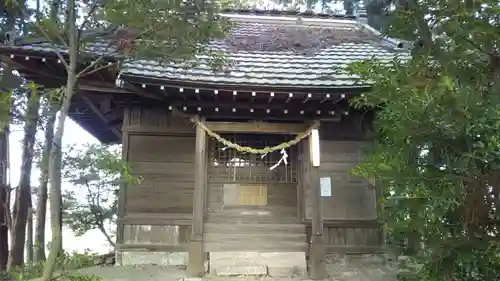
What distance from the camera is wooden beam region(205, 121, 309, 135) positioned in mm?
6633

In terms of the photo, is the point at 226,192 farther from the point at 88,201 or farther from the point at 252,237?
the point at 88,201

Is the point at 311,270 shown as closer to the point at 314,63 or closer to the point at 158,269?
the point at 158,269

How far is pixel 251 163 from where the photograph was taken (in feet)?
24.2

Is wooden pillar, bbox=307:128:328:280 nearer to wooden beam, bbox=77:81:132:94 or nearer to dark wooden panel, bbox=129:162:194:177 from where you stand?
dark wooden panel, bbox=129:162:194:177

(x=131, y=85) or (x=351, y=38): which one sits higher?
(x=351, y=38)

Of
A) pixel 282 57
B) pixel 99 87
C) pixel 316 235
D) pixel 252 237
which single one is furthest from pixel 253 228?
pixel 99 87

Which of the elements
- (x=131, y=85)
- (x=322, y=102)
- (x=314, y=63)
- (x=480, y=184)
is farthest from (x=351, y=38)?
(x=480, y=184)

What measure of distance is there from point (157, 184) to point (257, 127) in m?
2.04

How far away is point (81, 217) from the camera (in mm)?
9555

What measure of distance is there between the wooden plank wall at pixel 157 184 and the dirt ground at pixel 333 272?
1.59 ft

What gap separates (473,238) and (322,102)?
12.6 feet

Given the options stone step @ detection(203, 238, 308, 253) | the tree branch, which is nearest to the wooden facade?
stone step @ detection(203, 238, 308, 253)

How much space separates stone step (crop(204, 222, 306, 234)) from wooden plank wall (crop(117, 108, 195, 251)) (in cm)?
56

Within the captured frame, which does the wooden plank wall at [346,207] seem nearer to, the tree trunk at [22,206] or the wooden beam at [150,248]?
the wooden beam at [150,248]
